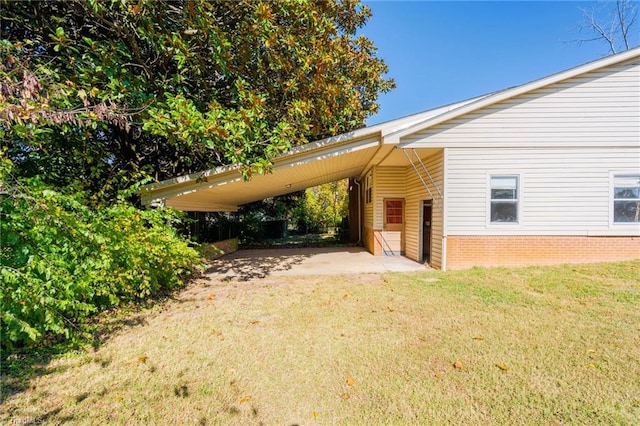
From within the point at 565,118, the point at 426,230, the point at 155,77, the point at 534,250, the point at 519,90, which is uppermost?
the point at 519,90

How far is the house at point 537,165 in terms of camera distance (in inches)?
285

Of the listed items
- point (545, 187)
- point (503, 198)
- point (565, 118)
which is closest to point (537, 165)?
point (545, 187)

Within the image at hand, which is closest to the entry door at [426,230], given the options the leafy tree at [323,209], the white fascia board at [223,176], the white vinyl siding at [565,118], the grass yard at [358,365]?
the white vinyl siding at [565,118]

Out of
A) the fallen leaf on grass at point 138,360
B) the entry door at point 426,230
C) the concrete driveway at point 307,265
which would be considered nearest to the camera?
the fallen leaf on grass at point 138,360

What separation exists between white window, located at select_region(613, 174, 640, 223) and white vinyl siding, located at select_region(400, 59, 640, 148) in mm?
907

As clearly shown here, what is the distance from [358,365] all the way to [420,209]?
6875mm

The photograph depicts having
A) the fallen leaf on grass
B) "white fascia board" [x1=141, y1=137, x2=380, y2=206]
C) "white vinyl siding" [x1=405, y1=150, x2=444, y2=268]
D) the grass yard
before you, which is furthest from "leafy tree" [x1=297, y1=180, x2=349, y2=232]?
the fallen leaf on grass

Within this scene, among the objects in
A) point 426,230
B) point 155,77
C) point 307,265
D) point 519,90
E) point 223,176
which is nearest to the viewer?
point 155,77

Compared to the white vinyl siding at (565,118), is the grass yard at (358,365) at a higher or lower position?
lower

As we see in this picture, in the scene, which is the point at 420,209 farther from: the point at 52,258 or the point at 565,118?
the point at 52,258

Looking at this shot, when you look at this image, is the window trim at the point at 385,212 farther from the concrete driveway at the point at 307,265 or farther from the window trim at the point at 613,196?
the window trim at the point at 613,196

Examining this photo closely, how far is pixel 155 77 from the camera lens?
6.09 meters

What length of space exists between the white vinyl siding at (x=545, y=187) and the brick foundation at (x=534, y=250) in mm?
182

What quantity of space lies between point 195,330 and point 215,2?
233 inches
